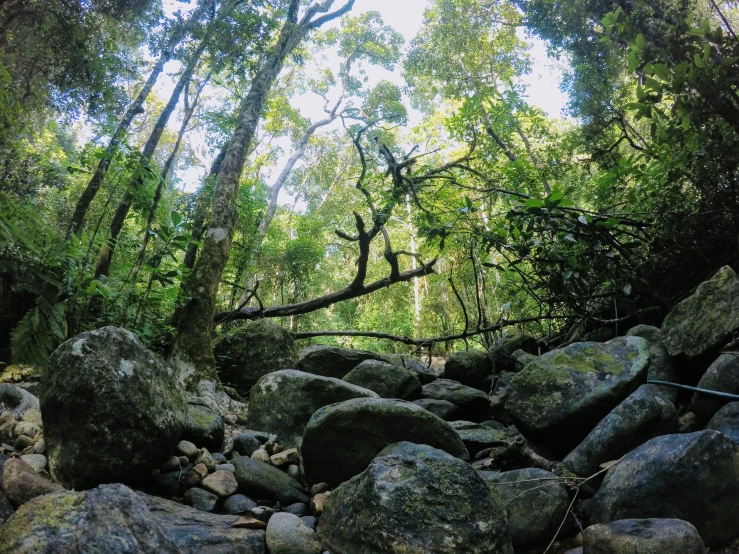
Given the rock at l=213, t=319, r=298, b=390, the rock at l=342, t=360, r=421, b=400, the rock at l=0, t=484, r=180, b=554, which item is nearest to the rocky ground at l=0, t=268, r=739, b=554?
the rock at l=0, t=484, r=180, b=554

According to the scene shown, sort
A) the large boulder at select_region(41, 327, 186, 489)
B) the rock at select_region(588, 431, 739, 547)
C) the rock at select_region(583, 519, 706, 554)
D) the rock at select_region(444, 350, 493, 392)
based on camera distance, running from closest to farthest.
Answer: the rock at select_region(583, 519, 706, 554)
the rock at select_region(588, 431, 739, 547)
the large boulder at select_region(41, 327, 186, 489)
the rock at select_region(444, 350, 493, 392)

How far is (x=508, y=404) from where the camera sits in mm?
3928

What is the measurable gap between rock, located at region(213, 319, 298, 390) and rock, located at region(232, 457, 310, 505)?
2.63 m

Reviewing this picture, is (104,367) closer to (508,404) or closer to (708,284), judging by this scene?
(508,404)

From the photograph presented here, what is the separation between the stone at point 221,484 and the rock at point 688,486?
80.8 inches

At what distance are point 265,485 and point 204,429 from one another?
627mm

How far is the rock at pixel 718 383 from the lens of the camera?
3.07 meters

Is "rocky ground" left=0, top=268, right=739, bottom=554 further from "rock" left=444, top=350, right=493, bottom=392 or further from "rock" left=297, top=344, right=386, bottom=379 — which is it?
"rock" left=444, top=350, right=493, bottom=392

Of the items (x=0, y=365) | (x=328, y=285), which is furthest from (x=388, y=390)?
(x=328, y=285)

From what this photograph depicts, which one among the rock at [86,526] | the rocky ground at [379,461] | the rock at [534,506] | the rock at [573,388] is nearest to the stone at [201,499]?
the rocky ground at [379,461]

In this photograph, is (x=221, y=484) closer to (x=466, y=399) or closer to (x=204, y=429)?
(x=204, y=429)

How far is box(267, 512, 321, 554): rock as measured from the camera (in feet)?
7.72

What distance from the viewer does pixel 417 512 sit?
2236 mm

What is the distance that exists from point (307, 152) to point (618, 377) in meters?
25.3
